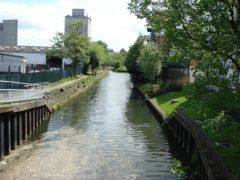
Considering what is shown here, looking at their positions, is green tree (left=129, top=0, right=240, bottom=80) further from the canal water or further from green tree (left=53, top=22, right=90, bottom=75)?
green tree (left=53, top=22, right=90, bottom=75)

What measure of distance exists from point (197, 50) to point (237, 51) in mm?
2709

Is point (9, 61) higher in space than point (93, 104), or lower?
higher

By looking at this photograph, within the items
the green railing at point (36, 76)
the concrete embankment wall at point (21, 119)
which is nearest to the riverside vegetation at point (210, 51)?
the concrete embankment wall at point (21, 119)

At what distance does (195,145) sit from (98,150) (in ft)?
24.8

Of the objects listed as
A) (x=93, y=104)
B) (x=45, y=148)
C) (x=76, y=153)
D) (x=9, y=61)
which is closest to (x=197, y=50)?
(x=76, y=153)

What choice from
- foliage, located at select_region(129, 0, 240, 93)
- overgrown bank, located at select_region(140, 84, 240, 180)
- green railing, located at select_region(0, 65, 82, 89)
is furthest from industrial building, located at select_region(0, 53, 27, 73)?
foliage, located at select_region(129, 0, 240, 93)

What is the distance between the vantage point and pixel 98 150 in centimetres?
3030

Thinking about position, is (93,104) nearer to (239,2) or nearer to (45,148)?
(45,148)

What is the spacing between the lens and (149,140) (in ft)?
113

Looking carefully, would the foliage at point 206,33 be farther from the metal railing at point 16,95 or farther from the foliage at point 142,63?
the foliage at point 142,63

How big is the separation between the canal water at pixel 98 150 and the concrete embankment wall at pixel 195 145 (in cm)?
103

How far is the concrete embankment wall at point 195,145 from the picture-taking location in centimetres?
1784

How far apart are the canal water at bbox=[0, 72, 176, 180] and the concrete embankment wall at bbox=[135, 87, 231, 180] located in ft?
3.40

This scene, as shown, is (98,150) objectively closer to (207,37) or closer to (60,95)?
(207,37)
